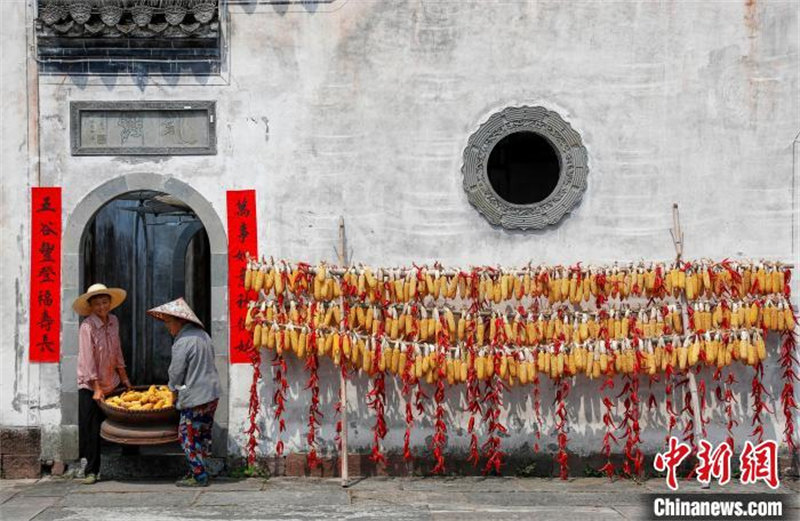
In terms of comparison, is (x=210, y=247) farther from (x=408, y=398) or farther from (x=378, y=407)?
A: (x=408, y=398)

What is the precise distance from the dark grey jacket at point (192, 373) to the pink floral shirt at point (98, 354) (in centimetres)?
84

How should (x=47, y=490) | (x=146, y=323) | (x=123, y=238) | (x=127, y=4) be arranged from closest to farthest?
(x=47, y=490)
(x=127, y=4)
(x=123, y=238)
(x=146, y=323)

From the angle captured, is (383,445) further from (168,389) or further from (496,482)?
(168,389)

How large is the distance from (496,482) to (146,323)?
6932 mm

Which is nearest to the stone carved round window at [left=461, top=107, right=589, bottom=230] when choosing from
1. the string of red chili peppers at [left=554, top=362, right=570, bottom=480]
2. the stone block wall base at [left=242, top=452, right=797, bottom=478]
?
the string of red chili peppers at [left=554, top=362, right=570, bottom=480]

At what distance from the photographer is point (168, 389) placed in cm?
888

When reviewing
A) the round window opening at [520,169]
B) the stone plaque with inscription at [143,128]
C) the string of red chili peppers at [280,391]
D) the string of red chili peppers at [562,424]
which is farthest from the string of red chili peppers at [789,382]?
the stone plaque with inscription at [143,128]

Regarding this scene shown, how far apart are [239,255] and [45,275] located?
1885mm

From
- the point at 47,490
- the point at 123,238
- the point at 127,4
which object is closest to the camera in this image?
the point at 47,490

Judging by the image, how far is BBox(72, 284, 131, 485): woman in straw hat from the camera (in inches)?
344

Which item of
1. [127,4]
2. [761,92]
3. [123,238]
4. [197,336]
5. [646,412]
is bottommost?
[646,412]

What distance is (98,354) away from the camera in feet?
29.0

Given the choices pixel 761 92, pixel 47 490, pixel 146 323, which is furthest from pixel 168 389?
pixel 761 92

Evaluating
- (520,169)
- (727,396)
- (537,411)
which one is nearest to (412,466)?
(537,411)
